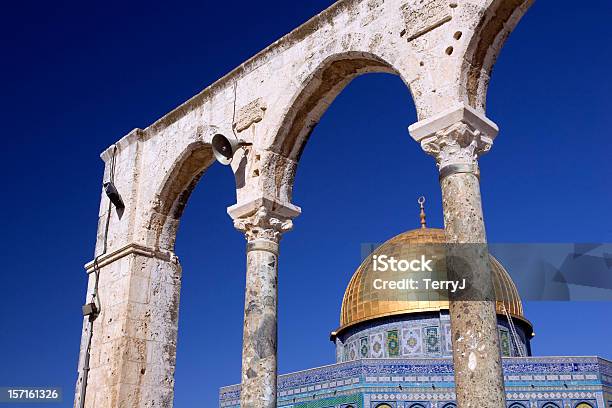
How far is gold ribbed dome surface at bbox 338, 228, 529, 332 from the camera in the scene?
20422 millimetres

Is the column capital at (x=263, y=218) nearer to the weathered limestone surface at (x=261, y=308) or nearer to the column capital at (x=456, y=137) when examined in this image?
the weathered limestone surface at (x=261, y=308)

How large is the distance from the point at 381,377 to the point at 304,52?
13.4m

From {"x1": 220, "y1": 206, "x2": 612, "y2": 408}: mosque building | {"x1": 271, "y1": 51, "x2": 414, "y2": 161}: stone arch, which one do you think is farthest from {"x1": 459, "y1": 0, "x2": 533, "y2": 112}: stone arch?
{"x1": 220, "y1": 206, "x2": 612, "y2": 408}: mosque building

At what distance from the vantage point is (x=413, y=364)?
18953 mm

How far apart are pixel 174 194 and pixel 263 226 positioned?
207 centimetres

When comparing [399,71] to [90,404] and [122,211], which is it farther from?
[90,404]

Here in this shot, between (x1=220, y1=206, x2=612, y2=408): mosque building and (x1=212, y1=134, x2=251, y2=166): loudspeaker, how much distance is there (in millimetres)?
10194

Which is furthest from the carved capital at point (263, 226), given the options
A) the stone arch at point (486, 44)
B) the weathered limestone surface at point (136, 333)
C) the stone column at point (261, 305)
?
the stone arch at point (486, 44)

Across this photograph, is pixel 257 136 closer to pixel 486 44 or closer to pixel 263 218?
pixel 263 218

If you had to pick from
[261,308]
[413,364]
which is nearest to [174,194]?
[261,308]

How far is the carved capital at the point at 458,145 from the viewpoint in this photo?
17.3ft

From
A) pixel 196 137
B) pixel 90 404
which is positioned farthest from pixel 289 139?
pixel 90 404

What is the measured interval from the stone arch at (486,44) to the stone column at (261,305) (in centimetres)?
239

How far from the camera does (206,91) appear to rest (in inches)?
324
